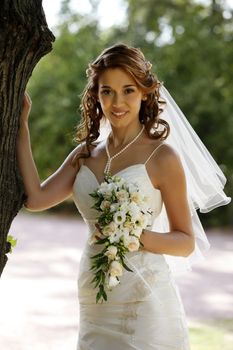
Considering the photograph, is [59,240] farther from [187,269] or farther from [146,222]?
[146,222]

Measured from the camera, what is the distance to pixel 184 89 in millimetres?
17875

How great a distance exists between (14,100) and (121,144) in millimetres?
684

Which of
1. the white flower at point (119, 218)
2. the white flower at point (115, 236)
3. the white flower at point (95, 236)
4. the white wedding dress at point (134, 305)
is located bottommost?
the white wedding dress at point (134, 305)

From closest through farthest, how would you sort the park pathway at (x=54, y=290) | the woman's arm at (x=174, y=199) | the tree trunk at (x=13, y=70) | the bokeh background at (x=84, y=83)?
the tree trunk at (x=13, y=70) → the woman's arm at (x=174, y=199) → the park pathway at (x=54, y=290) → the bokeh background at (x=84, y=83)

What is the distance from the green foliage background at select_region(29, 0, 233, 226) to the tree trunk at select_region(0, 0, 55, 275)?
12.9 metres

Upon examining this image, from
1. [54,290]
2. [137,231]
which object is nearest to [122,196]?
[137,231]

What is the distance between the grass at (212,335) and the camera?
23.1ft

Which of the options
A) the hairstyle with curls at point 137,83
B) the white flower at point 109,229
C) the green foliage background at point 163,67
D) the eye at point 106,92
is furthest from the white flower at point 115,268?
the green foliage background at point 163,67

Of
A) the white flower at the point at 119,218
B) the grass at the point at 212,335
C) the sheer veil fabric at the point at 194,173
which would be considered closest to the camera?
the white flower at the point at 119,218

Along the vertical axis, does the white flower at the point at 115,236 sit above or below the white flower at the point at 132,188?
below

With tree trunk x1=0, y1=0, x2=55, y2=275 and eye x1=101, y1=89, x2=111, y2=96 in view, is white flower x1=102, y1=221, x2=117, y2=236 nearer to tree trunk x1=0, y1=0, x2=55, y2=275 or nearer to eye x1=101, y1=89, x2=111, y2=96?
tree trunk x1=0, y1=0, x2=55, y2=275

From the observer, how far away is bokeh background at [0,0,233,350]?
1094cm

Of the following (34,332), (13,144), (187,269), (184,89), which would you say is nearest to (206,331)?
(34,332)

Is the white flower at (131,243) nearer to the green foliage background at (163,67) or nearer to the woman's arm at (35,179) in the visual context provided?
the woman's arm at (35,179)
